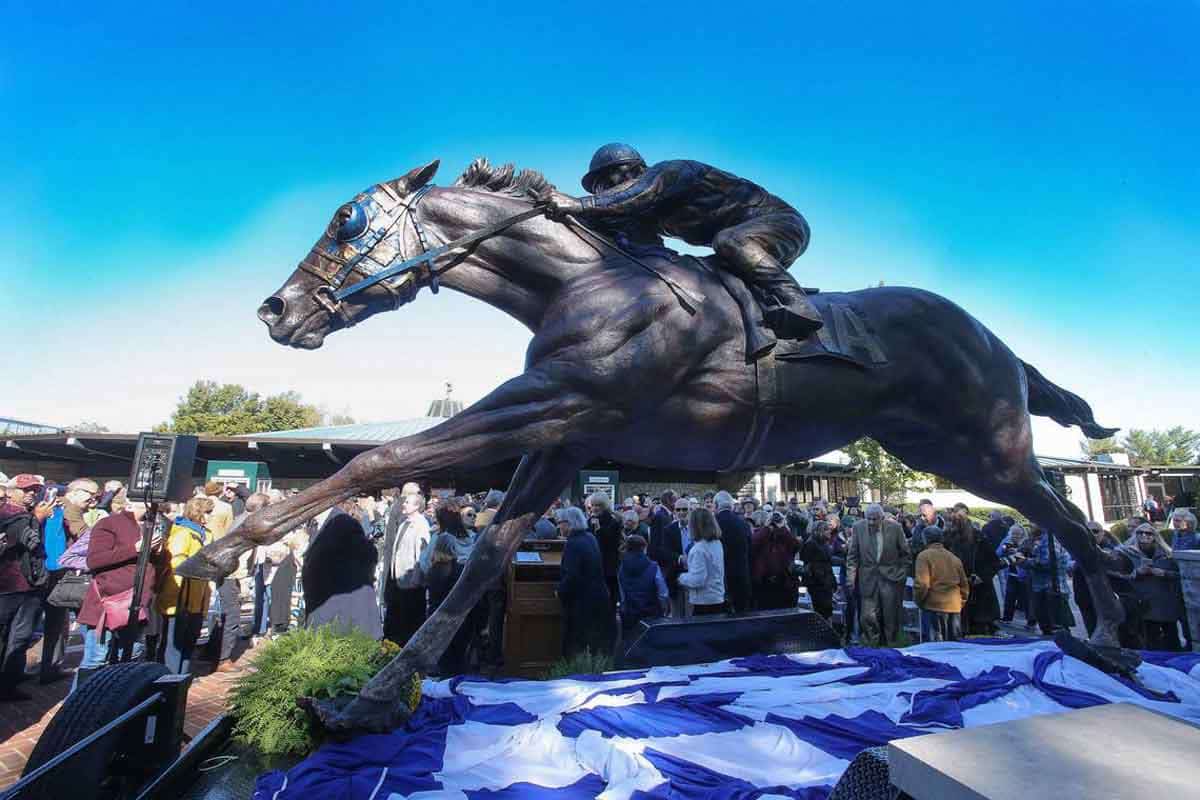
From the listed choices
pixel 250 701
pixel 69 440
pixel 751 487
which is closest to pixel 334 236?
pixel 250 701

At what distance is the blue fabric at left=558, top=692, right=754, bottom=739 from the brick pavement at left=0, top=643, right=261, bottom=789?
2821mm

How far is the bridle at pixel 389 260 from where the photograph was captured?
3057mm

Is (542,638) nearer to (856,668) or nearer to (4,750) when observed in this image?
(856,668)

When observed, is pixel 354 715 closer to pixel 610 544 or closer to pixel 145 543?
pixel 145 543

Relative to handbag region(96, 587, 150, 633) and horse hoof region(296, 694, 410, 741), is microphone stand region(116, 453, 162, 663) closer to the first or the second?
handbag region(96, 587, 150, 633)

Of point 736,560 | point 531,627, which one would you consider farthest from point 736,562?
point 531,627

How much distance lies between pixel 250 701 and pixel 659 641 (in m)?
2.68

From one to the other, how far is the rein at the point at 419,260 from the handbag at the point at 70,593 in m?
6.51

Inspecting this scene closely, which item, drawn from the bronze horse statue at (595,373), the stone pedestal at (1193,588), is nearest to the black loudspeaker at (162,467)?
the bronze horse statue at (595,373)

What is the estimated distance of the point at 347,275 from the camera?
309cm

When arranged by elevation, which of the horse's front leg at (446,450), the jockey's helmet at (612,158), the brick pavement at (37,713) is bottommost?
the brick pavement at (37,713)

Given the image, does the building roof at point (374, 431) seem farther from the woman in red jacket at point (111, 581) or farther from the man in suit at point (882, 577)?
the man in suit at point (882, 577)

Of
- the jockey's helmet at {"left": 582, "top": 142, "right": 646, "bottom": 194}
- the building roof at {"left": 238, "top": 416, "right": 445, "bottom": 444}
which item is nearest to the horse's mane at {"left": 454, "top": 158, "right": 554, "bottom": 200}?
the jockey's helmet at {"left": 582, "top": 142, "right": 646, "bottom": 194}

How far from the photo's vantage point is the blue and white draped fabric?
2.46 m
